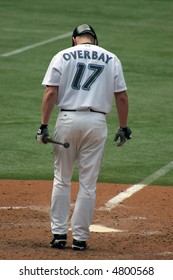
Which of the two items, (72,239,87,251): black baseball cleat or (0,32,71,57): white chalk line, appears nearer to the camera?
(72,239,87,251): black baseball cleat

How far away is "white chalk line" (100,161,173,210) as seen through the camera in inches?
468

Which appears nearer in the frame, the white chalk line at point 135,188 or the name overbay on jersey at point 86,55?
the name overbay on jersey at point 86,55

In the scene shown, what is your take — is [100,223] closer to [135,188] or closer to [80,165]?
[80,165]

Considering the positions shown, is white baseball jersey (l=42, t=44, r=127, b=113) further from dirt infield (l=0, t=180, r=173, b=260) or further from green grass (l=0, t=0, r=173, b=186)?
green grass (l=0, t=0, r=173, b=186)

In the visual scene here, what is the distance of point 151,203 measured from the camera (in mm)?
12016

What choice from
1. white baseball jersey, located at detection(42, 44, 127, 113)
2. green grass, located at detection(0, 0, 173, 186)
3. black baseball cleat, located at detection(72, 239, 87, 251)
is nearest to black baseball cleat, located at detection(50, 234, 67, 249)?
black baseball cleat, located at detection(72, 239, 87, 251)

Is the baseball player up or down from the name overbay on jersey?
down

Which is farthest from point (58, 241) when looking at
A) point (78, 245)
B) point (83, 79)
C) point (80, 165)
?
point (83, 79)

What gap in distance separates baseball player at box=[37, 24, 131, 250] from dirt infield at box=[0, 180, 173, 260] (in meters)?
0.34

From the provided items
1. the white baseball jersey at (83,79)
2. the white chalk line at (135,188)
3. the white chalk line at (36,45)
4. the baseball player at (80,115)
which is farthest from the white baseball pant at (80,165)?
the white chalk line at (36,45)

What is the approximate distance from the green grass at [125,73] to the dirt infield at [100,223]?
81 cm

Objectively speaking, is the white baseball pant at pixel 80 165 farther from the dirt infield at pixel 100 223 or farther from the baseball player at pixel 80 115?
the dirt infield at pixel 100 223

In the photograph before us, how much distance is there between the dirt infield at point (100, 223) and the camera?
31.3 feet

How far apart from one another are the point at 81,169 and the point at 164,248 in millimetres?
1075
